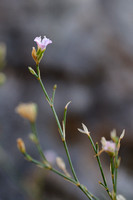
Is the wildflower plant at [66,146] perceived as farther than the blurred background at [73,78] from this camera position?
No

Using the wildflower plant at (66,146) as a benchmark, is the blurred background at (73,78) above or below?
above

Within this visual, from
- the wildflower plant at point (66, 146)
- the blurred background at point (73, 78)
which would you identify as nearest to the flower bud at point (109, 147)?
the wildflower plant at point (66, 146)

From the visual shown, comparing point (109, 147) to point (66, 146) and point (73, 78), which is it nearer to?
point (66, 146)

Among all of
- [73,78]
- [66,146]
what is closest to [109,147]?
[66,146]

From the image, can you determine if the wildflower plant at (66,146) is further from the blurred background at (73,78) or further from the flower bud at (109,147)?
the blurred background at (73,78)

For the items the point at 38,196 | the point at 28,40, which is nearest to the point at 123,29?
the point at 28,40

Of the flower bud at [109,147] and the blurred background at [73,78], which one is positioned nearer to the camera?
the flower bud at [109,147]

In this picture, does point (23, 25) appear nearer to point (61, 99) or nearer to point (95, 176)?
point (61, 99)

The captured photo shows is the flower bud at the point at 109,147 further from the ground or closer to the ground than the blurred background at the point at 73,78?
closer to the ground

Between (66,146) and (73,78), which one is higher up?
(73,78)
